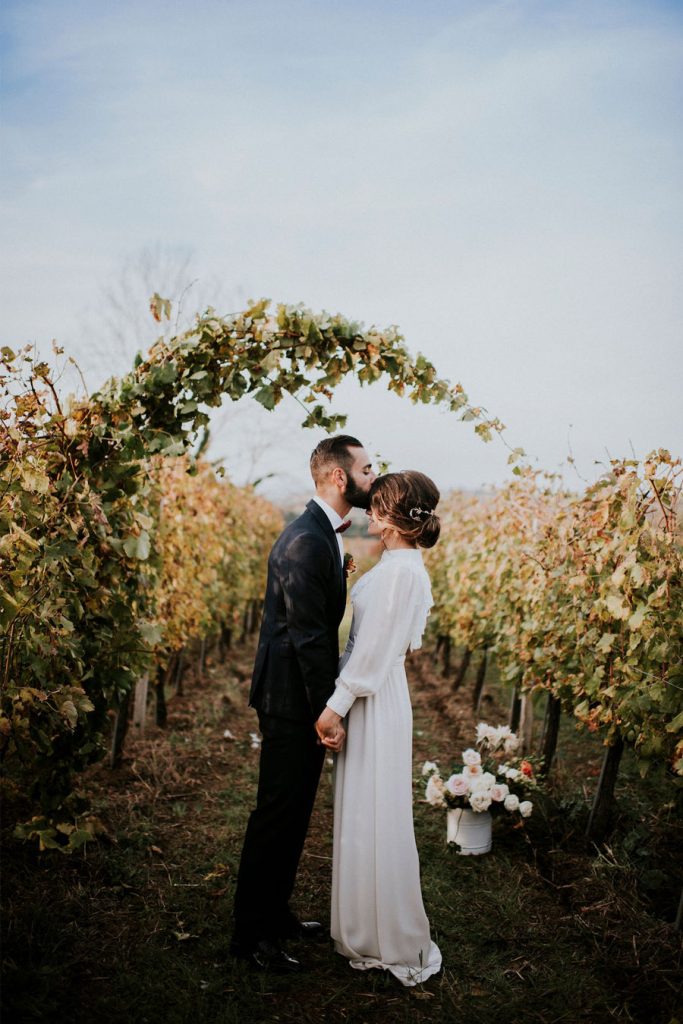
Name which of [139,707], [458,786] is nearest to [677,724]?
[458,786]

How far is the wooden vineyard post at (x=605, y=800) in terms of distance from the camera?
14.8 feet

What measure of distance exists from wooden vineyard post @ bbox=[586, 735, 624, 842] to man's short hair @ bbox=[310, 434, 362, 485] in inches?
112

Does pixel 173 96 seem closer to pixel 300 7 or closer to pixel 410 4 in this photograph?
pixel 300 7

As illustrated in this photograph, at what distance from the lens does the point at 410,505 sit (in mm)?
3041

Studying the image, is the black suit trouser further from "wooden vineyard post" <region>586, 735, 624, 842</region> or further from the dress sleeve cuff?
"wooden vineyard post" <region>586, 735, 624, 842</region>

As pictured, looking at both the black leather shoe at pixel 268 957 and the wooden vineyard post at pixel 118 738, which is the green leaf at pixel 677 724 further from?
the wooden vineyard post at pixel 118 738

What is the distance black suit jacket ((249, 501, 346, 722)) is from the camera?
9.61 feet

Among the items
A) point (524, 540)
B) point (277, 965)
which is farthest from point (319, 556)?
point (524, 540)

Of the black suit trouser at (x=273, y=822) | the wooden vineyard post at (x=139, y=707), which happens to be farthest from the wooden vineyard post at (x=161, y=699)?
the black suit trouser at (x=273, y=822)

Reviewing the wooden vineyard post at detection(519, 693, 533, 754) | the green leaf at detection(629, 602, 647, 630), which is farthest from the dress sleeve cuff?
the wooden vineyard post at detection(519, 693, 533, 754)

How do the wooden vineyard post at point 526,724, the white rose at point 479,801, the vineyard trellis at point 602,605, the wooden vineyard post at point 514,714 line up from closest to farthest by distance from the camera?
the vineyard trellis at point 602,605 < the white rose at point 479,801 < the wooden vineyard post at point 526,724 < the wooden vineyard post at point 514,714

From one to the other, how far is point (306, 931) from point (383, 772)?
1090 millimetres

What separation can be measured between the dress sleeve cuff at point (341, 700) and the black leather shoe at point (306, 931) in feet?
4.21

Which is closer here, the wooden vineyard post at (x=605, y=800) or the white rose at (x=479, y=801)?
the white rose at (x=479, y=801)
